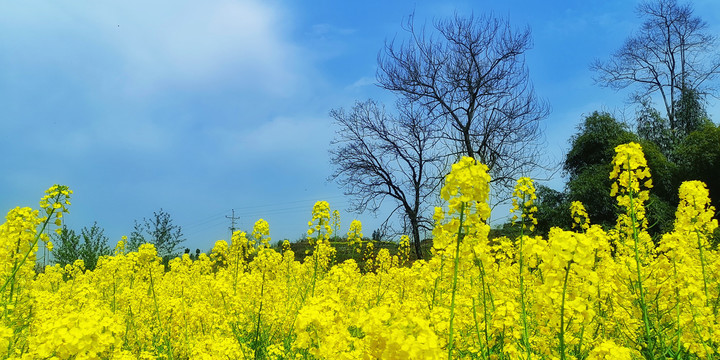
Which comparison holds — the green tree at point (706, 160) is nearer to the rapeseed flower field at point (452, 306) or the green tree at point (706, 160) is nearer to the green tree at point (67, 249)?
the rapeseed flower field at point (452, 306)

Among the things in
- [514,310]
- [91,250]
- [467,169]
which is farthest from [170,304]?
[91,250]

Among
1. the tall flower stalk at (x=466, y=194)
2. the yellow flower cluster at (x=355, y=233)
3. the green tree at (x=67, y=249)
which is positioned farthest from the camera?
the green tree at (x=67, y=249)

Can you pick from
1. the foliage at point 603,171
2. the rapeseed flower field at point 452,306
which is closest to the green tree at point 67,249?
the rapeseed flower field at point 452,306

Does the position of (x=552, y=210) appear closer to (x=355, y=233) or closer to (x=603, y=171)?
(x=603, y=171)

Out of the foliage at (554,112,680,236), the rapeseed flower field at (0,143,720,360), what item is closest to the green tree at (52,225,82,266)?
the rapeseed flower field at (0,143,720,360)

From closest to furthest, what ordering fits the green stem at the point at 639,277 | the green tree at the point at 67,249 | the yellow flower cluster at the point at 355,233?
the green stem at the point at 639,277, the yellow flower cluster at the point at 355,233, the green tree at the point at 67,249

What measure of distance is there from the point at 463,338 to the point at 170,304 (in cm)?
259

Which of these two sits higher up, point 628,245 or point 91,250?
point 91,250

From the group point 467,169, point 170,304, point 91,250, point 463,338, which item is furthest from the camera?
point 91,250

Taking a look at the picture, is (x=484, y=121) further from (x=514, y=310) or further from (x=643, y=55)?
(x=514, y=310)

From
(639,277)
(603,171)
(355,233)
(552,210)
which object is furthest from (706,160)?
(639,277)

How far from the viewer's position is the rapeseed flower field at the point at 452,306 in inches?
91.9

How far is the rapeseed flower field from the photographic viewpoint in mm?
2334

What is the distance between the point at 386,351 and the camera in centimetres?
197
